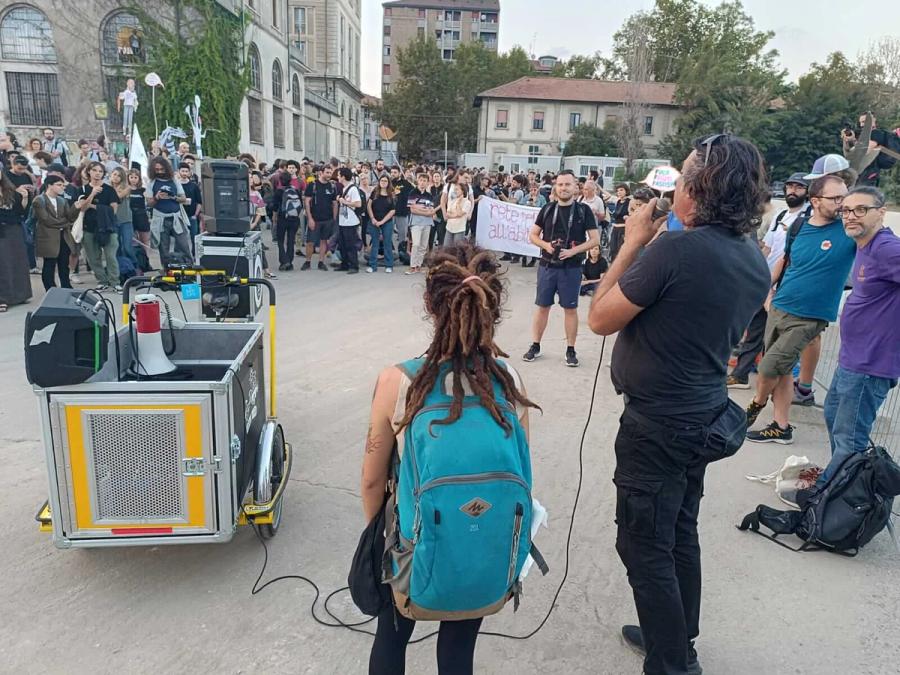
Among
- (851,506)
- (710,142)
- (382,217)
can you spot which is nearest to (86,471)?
(710,142)

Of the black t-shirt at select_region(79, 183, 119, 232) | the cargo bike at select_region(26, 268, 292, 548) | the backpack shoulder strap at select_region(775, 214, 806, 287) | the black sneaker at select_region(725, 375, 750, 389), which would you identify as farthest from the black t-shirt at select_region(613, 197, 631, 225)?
the cargo bike at select_region(26, 268, 292, 548)

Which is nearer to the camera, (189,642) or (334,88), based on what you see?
(189,642)

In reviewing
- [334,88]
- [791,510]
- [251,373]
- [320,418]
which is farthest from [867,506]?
[334,88]

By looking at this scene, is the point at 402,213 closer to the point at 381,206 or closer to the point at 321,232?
the point at 381,206

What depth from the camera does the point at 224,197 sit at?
6734mm

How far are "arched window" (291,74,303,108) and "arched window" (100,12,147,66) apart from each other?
13415 mm

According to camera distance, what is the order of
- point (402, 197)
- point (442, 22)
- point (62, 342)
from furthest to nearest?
point (442, 22) → point (402, 197) → point (62, 342)

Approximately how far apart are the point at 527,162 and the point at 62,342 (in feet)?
179

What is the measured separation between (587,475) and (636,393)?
2.22 m

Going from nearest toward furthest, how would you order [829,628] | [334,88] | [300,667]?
[300,667] → [829,628] → [334,88]

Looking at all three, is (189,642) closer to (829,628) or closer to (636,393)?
(636,393)

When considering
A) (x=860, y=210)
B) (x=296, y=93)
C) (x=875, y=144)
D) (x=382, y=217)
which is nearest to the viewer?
(x=860, y=210)

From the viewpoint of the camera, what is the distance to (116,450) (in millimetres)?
2785

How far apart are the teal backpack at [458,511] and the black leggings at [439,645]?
145mm
